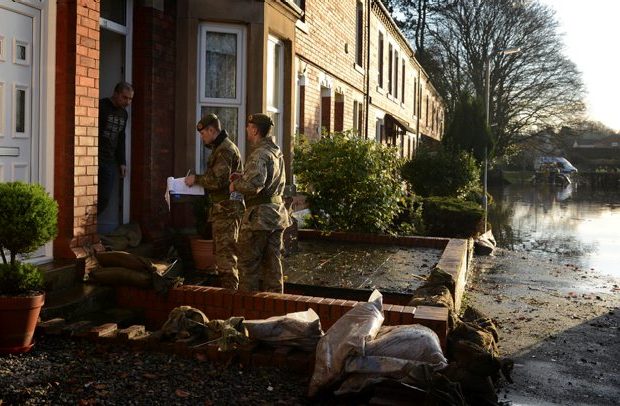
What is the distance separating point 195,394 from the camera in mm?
4477

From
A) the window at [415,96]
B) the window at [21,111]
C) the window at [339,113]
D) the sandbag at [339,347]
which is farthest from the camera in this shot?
the window at [415,96]

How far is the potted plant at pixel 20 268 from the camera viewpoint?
491cm

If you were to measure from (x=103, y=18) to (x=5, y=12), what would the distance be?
5.31 feet

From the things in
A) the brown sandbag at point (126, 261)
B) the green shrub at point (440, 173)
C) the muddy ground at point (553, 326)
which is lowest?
the muddy ground at point (553, 326)

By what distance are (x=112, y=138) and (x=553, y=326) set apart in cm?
576

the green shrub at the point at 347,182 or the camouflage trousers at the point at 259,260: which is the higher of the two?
the green shrub at the point at 347,182

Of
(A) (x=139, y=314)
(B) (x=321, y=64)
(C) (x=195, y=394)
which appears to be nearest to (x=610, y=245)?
(B) (x=321, y=64)

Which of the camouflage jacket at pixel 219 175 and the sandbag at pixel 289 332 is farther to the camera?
the camouflage jacket at pixel 219 175

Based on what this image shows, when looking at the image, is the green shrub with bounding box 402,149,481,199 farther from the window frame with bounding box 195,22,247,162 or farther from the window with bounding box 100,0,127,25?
the window with bounding box 100,0,127,25

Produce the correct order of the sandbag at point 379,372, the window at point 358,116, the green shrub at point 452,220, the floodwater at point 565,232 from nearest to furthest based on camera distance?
1. the sandbag at point 379,372
2. the green shrub at point 452,220
3. the floodwater at point 565,232
4. the window at point 358,116

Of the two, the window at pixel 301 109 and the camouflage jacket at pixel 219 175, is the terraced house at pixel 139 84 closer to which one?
the window at pixel 301 109

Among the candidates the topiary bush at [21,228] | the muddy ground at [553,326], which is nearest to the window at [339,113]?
the muddy ground at [553,326]

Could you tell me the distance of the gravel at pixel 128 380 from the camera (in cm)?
430

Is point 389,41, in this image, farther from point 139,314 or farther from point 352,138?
point 139,314
